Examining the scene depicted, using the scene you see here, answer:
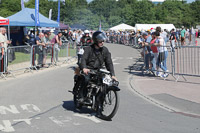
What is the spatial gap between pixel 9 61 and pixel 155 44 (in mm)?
5753

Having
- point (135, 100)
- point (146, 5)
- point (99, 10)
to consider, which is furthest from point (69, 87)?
point (99, 10)

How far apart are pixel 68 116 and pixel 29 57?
8.17 m

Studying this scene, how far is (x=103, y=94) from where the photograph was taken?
6.77 m

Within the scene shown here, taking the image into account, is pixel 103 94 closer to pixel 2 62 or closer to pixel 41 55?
pixel 2 62

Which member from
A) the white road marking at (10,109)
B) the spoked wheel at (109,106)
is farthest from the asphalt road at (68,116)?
the spoked wheel at (109,106)

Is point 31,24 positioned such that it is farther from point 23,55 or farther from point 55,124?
point 55,124

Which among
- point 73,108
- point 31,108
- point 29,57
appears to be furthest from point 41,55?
point 73,108

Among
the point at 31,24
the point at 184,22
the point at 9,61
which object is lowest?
the point at 9,61

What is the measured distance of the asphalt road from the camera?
6.14 m

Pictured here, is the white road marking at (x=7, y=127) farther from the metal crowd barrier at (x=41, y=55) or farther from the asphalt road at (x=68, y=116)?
the metal crowd barrier at (x=41, y=55)

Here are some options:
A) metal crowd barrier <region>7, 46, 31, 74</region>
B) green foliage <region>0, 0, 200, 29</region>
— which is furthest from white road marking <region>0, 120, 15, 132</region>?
green foliage <region>0, 0, 200, 29</region>

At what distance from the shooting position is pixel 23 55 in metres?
14.5

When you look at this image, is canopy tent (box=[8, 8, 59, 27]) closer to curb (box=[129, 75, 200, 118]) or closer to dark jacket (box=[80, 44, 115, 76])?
curb (box=[129, 75, 200, 118])

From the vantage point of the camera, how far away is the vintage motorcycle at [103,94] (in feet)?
21.8
